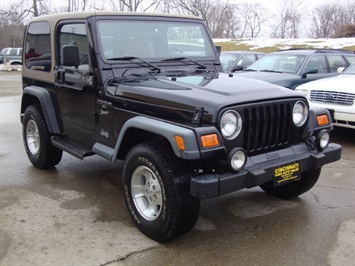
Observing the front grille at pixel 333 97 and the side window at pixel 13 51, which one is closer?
the front grille at pixel 333 97

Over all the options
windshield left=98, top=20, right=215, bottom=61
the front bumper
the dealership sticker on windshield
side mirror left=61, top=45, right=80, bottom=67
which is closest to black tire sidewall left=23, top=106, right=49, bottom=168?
side mirror left=61, top=45, right=80, bottom=67

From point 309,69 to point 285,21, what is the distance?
5553cm

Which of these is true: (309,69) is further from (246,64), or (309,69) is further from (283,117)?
(283,117)

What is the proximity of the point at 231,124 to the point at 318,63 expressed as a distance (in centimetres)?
714

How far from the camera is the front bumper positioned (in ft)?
10.1

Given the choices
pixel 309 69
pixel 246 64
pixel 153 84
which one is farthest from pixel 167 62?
pixel 246 64

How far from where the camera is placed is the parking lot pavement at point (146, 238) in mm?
3359

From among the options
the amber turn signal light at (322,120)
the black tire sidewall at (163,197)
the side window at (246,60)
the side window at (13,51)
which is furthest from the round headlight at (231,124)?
the side window at (13,51)

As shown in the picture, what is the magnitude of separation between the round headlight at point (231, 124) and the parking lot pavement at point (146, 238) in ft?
3.29

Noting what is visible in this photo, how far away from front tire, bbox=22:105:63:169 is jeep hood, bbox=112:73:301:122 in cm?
175

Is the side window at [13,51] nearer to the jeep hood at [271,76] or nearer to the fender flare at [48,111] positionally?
the jeep hood at [271,76]

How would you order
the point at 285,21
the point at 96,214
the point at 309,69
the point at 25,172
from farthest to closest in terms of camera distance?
1. the point at 285,21
2. the point at 309,69
3. the point at 25,172
4. the point at 96,214

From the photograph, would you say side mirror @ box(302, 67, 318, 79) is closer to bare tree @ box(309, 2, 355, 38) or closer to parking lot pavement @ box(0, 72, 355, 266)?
parking lot pavement @ box(0, 72, 355, 266)

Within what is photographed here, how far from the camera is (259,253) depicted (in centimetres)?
343
